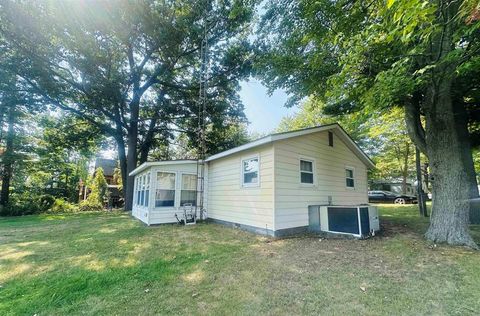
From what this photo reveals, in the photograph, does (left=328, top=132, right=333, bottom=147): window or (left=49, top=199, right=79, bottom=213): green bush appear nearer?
(left=328, top=132, right=333, bottom=147): window

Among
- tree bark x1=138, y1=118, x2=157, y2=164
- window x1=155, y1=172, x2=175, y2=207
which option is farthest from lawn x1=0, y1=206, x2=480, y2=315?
tree bark x1=138, y1=118, x2=157, y2=164

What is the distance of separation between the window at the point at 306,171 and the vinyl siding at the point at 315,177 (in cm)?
18

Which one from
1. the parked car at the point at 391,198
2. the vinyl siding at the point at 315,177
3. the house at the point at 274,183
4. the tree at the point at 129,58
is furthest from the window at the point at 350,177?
the parked car at the point at 391,198

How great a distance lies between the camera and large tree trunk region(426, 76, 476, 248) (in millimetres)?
5500

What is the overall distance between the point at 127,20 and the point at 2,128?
46.7 ft

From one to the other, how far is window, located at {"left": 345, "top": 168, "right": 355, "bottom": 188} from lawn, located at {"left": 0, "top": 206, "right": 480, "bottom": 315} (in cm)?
406

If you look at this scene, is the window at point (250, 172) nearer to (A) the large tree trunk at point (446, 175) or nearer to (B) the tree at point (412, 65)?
(B) the tree at point (412, 65)

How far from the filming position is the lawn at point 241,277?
3.03m

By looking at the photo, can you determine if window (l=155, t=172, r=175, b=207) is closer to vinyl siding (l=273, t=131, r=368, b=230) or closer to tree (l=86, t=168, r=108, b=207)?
vinyl siding (l=273, t=131, r=368, b=230)

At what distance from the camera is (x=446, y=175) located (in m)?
5.74

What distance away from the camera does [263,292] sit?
3383 mm

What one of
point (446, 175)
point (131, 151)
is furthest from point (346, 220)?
point (131, 151)

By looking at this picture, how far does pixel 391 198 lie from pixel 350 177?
45.8 ft

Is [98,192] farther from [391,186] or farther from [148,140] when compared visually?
[391,186]
